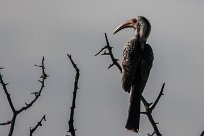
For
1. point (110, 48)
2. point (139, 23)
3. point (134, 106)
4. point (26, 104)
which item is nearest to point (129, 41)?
point (139, 23)

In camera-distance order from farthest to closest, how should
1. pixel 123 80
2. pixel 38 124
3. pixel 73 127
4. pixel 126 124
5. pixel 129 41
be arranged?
pixel 129 41 → pixel 123 80 → pixel 126 124 → pixel 38 124 → pixel 73 127

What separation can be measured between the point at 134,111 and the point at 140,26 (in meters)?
1.98

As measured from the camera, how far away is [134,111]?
9.39 metres

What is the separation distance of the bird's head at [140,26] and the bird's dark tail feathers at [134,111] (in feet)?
4.05

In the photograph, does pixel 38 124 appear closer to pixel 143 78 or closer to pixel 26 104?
pixel 26 104

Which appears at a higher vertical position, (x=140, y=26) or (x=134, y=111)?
(x=140, y=26)

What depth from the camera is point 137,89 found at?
9633 mm

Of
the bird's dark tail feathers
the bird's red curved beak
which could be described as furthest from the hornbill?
the bird's red curved beak

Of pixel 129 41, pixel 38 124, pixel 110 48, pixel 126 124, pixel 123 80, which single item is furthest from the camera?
pixel 129 41

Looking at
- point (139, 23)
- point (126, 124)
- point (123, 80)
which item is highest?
point (139, 23)

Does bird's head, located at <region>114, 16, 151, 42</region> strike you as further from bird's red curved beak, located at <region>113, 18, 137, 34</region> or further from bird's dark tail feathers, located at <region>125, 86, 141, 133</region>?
bird's dark tail feathers, located at <region>125, 86, 141, 133</region>

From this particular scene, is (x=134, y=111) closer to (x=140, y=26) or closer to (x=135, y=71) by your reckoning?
(x=135, y=71)

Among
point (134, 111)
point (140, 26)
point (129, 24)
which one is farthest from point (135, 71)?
point (129, 24)

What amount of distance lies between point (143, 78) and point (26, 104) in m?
3.86
